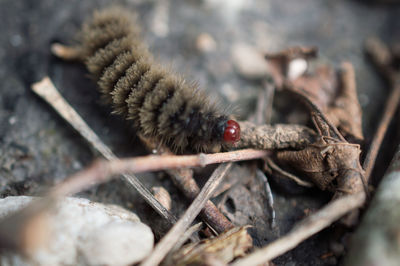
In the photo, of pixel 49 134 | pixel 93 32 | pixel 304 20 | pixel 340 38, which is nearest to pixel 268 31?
pixel 304 20

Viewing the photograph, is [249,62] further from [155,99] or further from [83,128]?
[83,128]

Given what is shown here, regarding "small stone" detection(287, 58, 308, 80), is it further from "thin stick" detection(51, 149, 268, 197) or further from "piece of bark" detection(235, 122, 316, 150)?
"thin stick" detection(51, 149, 268, 197)

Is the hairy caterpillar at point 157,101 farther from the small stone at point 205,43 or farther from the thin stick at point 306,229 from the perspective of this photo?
the small stone at point 205,43

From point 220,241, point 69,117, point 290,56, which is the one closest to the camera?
point 220,241

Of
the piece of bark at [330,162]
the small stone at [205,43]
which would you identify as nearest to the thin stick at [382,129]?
the piece of bark at [330,162]

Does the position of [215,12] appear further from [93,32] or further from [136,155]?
[136,155]

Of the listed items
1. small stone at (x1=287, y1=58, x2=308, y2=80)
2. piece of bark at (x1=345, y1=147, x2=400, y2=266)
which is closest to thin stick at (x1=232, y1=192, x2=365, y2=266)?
piece of bark at (x1=345, y1=147, x2=400, y2=266)

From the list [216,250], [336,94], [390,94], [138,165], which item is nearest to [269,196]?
[216,250]

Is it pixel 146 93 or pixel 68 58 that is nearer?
pixel 146 93
